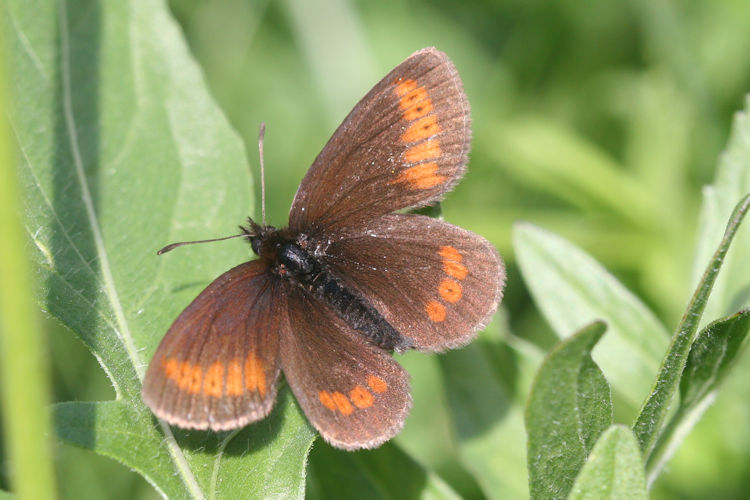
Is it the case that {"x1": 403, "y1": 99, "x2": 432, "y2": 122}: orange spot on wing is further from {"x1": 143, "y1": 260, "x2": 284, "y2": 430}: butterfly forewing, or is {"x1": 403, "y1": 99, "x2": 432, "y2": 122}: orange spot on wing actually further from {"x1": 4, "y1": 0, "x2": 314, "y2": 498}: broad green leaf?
{"x1": 143, "y1": 260, "x2": 284, "y2": 430}: butterfly forewing

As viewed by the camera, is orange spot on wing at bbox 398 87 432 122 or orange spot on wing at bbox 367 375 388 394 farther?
orange spot on wing at bbox 398 87 432 122

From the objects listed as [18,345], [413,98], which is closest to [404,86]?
[413,98]

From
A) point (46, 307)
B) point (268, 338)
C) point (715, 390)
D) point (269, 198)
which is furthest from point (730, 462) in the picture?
point (269, 198)

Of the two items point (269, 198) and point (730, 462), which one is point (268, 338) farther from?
point (269, 198)

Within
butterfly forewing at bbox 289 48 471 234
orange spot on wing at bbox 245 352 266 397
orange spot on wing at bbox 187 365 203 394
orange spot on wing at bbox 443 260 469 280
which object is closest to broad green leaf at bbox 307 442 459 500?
orange spot on wing at bbox 245 352 266 397

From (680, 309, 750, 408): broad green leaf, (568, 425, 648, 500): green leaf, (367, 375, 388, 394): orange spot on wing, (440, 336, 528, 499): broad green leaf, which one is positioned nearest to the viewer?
(568, 425, 648, 500): green leaf

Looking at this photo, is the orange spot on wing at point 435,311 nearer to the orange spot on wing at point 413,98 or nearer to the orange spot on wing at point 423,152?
the orange spot on wing at point 423,152

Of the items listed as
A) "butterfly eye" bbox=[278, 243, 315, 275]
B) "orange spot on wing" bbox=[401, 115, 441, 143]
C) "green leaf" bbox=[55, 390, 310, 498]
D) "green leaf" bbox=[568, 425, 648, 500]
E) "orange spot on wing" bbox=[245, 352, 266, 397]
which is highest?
"green leaf" bbox=[568, 425, 648, 500]
